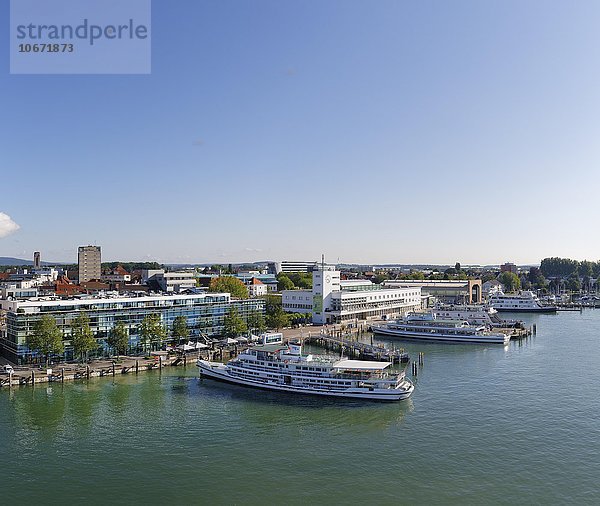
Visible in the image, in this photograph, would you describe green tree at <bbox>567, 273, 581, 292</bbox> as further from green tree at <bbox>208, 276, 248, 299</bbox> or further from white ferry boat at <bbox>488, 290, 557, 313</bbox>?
green tree at <bbox>208, 276, 248, 299</bbox>

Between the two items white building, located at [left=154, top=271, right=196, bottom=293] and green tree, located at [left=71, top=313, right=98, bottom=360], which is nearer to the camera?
green tree, located at [left=71, top=313, right=98, bottom=360]

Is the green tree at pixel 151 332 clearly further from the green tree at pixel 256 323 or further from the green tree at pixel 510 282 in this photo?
the green tree at pixel 510 282

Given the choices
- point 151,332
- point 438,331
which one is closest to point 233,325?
point 151,332

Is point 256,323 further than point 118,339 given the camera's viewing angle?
Yes

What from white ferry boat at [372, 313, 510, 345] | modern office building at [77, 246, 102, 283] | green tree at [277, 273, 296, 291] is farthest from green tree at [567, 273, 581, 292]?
modern office building at [77, 246, 102, 283]

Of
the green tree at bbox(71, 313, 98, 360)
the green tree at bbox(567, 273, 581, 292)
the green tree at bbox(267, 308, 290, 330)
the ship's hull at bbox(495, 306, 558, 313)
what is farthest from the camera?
the green tree at bbox(567, 273, 581, 292)

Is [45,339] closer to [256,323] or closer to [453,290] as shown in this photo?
[256,323]

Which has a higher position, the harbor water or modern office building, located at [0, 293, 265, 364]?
modern office building, located at [0, 293, 265, 364]
